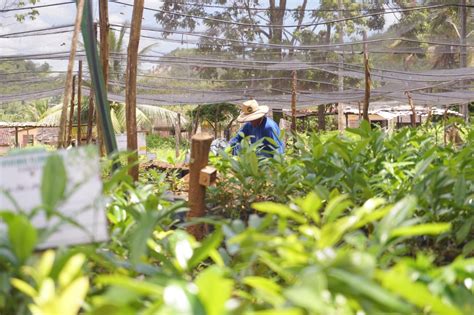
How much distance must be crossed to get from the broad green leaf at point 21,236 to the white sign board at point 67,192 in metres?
0.07

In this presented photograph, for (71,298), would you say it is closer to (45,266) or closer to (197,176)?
(45,266)

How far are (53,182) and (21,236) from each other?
10cm

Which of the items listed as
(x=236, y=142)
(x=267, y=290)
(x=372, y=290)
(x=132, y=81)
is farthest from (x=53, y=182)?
(x=236, y=142)

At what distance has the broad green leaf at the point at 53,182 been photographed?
73cm

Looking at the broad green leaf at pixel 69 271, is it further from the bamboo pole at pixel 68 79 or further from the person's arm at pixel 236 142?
the person's arm at pixel 236 142

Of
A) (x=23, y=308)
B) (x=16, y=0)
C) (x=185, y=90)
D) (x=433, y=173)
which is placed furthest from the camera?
(x=185, y=90)

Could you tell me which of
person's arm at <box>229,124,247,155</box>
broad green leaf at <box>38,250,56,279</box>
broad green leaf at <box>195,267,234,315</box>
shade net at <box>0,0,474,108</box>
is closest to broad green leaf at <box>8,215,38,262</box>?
broad green leaf at <box>38,250,56,279</box>

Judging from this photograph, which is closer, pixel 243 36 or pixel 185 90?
pixel 243 36

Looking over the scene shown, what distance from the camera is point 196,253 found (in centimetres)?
75

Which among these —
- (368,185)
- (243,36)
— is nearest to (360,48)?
(243,36)

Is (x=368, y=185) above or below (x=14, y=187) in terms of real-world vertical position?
below

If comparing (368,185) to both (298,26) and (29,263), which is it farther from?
(298,26)

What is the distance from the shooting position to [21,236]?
26.2 inches

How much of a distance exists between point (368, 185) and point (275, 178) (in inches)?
13.8
